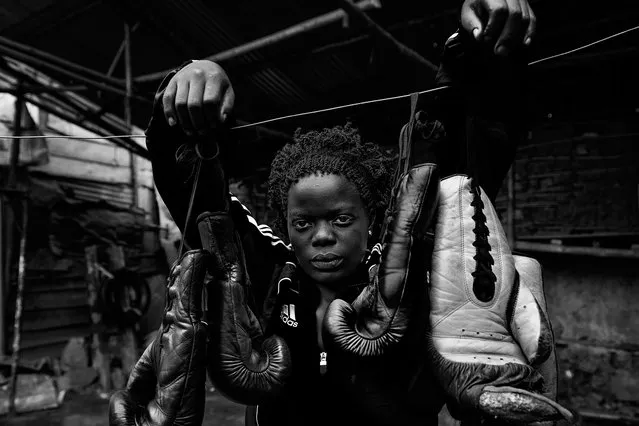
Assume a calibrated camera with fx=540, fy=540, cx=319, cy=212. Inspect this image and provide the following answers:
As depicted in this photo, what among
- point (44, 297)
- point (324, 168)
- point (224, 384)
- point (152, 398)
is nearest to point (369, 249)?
point (324, 168)

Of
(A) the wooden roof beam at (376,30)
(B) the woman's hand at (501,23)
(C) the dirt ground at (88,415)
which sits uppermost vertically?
(A) the wooden roof beam at (376,30)

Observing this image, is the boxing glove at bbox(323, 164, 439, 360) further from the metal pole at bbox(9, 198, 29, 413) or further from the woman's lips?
the metal pole at bbox(9, 198, 29, 413)

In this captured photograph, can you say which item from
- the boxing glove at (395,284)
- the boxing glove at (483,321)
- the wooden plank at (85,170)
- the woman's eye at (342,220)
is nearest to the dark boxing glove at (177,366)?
the boxing glove at (395,284)

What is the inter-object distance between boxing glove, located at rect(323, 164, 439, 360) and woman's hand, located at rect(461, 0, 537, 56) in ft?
1.03

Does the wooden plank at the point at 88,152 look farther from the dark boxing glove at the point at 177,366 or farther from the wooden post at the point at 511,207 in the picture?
the dark boxing glove at the point at 177,366

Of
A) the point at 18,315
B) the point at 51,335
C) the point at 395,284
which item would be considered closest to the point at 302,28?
the point at 395,284

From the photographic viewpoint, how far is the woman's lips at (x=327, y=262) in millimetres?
1516

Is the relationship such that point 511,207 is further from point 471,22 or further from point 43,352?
point 43,352

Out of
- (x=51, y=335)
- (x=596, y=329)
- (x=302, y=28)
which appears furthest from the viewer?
(x=51, y=335)

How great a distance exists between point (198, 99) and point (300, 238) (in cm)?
50

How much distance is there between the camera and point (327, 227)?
1.51 metres

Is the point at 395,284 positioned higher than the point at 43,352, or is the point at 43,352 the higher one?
the point at 395,284

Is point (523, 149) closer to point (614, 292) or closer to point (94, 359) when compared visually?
point (614, 292)

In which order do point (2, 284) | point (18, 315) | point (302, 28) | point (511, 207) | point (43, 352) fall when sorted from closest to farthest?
point (302, 28)
point (511, 207)
point (18, 315)
point (2, 284)
point (43, 352)
